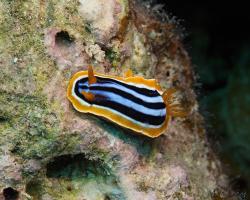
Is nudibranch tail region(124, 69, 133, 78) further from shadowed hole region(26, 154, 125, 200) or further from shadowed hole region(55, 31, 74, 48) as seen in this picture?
shadowed hole region(26, 154, 125, 200)

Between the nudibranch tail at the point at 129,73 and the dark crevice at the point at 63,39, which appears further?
the nudibranch tail at the point at 129,73

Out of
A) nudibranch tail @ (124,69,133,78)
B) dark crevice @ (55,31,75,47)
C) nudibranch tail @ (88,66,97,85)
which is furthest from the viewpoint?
nudibranch tail @ (124,69,133,78)

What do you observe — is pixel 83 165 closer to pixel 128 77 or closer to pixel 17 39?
pixel 128 77

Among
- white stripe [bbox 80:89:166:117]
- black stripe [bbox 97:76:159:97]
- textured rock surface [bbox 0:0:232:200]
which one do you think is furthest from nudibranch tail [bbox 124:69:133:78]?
white stripe [bbox 80:89:166:117]

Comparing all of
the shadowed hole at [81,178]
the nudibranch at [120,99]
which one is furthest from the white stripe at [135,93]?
the shadowed hole at [81,178]

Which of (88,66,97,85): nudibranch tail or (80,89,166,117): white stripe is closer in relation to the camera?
(88,66,97,85): nudibranch tail

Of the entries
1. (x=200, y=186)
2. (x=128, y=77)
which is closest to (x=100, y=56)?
(x=128, y=77)

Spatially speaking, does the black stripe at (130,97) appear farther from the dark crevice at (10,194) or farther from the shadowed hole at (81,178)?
the dark crevice at (10,194)
